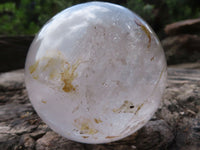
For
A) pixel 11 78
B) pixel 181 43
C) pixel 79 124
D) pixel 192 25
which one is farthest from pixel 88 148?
pixel 192 25

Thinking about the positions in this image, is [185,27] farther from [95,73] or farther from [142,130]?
[95,73]

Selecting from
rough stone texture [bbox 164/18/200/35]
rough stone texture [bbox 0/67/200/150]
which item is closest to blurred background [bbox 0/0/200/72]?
rough stone texture [bbox 164/18/200/35]

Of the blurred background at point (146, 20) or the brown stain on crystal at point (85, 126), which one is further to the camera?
the blurred background at point (146, 20)

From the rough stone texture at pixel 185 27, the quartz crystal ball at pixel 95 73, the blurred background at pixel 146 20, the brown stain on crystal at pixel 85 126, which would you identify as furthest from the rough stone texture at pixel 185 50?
the brown stain on crystal at pixel 85 126

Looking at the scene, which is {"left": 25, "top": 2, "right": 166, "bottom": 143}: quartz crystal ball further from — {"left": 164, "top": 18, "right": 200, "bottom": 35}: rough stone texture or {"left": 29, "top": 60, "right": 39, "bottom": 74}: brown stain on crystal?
{"left": 164, "top": 18, "right": 200, "bottom": 35}: rough stone texture

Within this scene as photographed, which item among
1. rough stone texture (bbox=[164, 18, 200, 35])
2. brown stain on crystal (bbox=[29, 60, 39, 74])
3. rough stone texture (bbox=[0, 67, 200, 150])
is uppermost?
brown stain on crystal (bbox=[29, 60, 39, 74])

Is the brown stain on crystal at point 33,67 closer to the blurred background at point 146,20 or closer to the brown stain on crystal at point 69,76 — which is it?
the brown stain on crystal at point 69,76

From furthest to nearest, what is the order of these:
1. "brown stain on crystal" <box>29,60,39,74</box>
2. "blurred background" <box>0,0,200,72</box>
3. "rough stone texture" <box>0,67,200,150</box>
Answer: "blurred background" <box>0,0,200,72</box>, "rough stone texture" <box>0,67,200,150</box>, "brown stain on crystal" <box>29,60,39,74</box>
